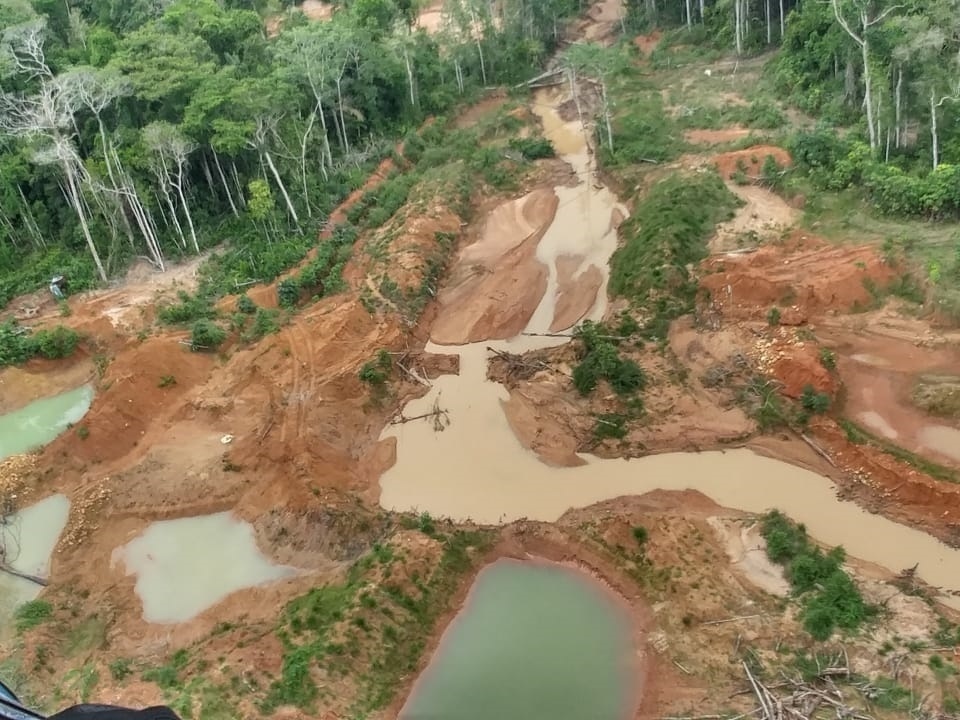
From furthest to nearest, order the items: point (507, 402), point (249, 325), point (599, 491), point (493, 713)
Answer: point (249, 325) → point (507, 402) → point (599, 491) → point (493, 713)

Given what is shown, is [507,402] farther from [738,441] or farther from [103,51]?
[103,51]

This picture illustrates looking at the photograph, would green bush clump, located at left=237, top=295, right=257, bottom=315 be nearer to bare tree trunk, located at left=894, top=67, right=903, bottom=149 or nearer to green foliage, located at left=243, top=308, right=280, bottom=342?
green foliage, located at left=243, top=308, right=280, bottom=342

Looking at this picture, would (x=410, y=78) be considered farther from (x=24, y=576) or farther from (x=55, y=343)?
(x=24, y=576)

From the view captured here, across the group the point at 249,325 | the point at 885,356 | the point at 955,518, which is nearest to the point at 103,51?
the point at 249,325

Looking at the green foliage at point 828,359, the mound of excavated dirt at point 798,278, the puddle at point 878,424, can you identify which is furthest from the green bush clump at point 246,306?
the puddle at point 878,424

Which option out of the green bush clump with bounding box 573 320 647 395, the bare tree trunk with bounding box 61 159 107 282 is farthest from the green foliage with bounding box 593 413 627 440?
the bare tree trunk with bounding box 61 159 107 282

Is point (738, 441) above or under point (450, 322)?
under

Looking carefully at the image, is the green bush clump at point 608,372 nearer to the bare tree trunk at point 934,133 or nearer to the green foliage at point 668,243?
the green foliage at point 668,243

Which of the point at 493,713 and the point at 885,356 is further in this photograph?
the point at 885,356

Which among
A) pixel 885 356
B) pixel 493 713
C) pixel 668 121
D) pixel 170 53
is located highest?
pixel 170 53
